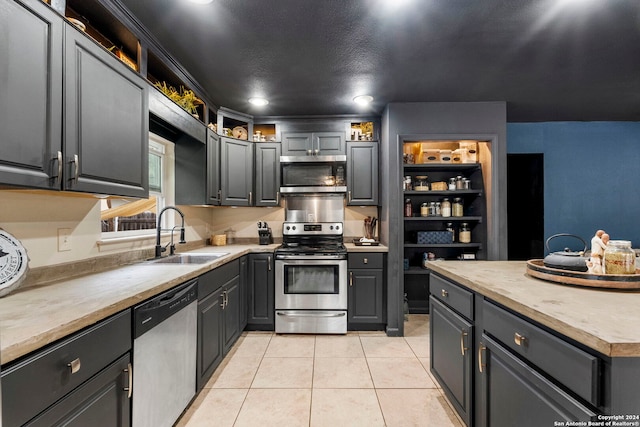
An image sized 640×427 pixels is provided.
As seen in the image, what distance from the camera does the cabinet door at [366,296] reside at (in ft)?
10.5

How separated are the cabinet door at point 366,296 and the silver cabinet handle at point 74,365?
8.18ft

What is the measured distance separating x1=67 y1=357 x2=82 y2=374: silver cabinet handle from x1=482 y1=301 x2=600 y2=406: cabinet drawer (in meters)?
1.61

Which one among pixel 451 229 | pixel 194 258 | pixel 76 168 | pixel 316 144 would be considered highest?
pixel 316 144

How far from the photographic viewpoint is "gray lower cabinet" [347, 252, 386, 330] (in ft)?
10.5

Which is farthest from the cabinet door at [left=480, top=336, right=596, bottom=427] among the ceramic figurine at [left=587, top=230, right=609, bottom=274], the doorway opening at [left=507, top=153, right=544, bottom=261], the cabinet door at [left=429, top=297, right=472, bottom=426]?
the doorway opening at [left=507, top=153, right=544, bottom=261]

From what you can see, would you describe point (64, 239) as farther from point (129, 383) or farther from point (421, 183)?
point (421, 183)

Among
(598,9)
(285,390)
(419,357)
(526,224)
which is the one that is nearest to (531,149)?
(526,224)

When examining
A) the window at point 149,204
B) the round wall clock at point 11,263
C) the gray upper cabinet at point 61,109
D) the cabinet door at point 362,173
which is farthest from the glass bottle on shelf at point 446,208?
the round wall clock at point 11,263

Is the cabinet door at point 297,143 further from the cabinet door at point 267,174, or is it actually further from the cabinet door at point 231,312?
the cabinet door at point 231,312

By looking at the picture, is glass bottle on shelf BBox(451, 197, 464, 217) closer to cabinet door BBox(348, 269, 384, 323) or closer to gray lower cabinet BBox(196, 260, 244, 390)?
cabinet door BBox(348, 269, 384, 323)

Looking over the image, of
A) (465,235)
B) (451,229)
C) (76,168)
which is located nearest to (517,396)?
(76,168)

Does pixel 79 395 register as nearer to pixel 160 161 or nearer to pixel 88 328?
pixel 88 328

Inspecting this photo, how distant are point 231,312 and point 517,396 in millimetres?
2195

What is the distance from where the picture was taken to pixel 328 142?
11.8 feet
